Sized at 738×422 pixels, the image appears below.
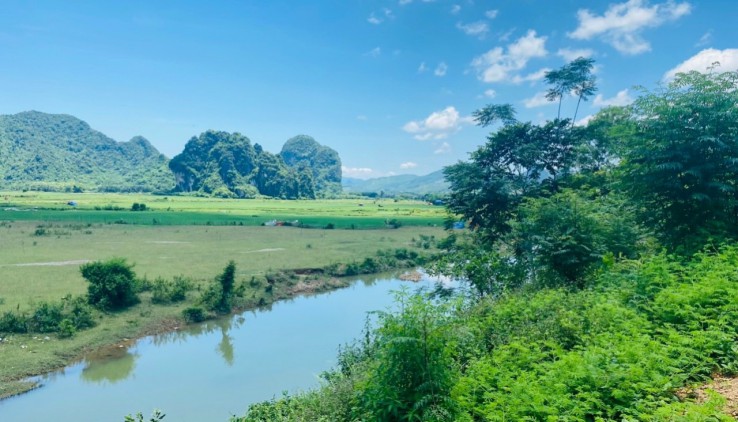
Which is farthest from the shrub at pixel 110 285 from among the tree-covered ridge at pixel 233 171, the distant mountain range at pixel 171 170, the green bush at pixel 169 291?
the tree-covered ridge at pixel 233 171

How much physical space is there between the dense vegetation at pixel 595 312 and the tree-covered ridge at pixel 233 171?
11981 centimetres

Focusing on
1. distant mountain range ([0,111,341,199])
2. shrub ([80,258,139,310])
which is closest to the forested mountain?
distant mountain range ([0,111,341,199])

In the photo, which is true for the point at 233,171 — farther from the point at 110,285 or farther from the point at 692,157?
the point at 692,157

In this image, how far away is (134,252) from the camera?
33719 mm

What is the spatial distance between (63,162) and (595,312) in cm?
19621

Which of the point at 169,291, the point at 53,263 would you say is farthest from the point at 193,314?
the point at 53,263

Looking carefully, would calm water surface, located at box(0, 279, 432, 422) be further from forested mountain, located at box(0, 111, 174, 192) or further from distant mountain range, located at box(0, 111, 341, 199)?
forested mountain, located at box(0, 111, 174, 192)

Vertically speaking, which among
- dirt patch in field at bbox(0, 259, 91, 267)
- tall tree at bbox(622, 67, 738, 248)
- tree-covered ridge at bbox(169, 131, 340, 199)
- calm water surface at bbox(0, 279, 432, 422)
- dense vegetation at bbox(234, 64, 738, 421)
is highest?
tree-covered ridge at bbox(169, 131, 340, 199)

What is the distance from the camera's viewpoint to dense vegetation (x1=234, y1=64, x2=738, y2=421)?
5062 millimetres

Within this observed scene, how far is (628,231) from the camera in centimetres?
1255

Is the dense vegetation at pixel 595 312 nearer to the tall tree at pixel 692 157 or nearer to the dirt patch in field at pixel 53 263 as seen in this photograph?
the tall tree at pixel 692 157

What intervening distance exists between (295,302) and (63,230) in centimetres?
3281

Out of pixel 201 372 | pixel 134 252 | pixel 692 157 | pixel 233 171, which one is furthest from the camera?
pixel 233 171

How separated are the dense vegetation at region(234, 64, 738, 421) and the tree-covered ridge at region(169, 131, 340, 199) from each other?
11981cm
